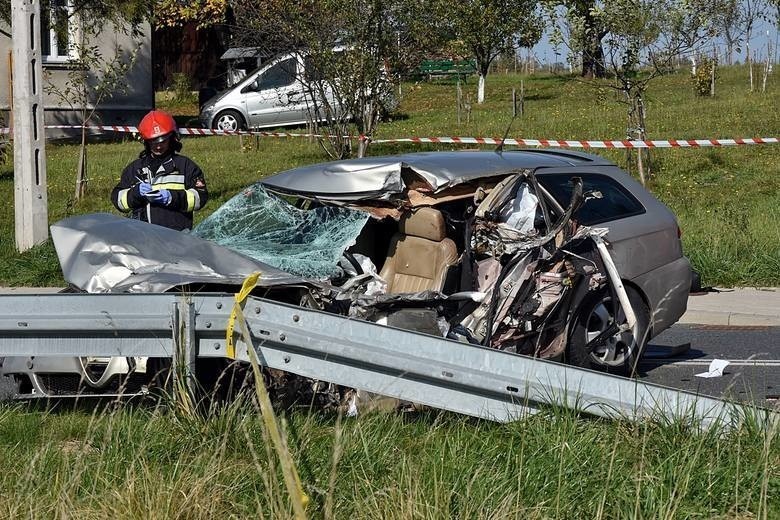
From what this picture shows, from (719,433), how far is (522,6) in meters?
34.1

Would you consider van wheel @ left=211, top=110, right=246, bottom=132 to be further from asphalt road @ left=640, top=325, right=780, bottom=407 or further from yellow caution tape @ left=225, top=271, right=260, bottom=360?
yellow caution tape @ left=225, top=271, right=260, bottom=360

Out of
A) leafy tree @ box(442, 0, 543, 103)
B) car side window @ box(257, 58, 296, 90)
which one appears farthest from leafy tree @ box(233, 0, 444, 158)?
leafy tree @ box(442, 0, 543, 103)

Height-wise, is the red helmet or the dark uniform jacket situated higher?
the red helmet

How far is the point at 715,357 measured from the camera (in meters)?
8.55

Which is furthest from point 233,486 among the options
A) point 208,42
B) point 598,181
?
point 208,42

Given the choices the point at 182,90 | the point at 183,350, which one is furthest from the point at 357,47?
the point at 182,90

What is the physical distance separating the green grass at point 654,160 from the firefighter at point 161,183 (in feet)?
14.9

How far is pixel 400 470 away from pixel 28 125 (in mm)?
9144

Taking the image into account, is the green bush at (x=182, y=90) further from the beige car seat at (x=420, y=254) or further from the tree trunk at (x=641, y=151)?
the beige car seat at (x=420, y=254)

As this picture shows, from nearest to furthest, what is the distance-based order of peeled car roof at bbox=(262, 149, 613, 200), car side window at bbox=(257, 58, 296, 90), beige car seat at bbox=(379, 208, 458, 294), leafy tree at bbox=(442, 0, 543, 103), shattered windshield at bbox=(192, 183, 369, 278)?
shattered windshield at bbox=(192, 183, 369, 278), peeled car roof at bbox=(262, 149, 613, 200), beige car seat at bbox=(379, 208, 458, 294), car side window at bbox=(257, 58, 296, 90), leafy tree at bbox=(442, 0, 543, 103)

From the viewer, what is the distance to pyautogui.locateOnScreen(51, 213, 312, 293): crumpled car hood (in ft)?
18.3

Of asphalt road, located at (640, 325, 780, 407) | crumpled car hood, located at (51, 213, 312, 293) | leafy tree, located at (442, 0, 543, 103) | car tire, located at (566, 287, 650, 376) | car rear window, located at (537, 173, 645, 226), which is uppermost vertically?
leafy tree, located at (442, 0, 543, 103)

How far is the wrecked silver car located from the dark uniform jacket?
0.67 metres

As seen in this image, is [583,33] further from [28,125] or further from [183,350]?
[183,350]
